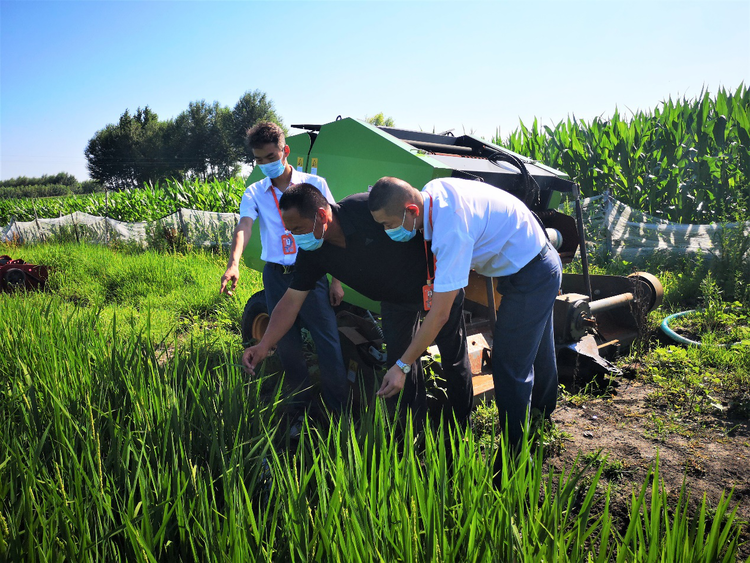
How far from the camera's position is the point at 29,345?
288 centimetres

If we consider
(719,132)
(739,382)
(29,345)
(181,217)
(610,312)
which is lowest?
(739,382)

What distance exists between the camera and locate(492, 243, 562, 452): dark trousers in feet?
8.15

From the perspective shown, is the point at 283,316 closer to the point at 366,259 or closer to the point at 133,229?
the point at 366,259

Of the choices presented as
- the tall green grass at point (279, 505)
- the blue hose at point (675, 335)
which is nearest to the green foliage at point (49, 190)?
the blue hose at point (675, 335)

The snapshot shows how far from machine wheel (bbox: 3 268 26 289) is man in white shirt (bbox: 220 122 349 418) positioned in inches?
195

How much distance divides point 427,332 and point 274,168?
1.60 meters

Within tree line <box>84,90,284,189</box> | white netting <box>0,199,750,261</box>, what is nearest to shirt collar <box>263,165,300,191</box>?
white netting <box>0,199,750,261</box>

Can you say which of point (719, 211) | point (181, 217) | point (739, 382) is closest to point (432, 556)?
point (739, 382)

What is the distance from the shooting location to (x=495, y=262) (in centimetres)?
247

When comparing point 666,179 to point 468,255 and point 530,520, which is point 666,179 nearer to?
point 468,255

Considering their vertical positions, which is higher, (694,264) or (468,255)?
(468,255)

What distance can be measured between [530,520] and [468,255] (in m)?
1.07

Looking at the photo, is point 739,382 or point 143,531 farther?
point 739,382

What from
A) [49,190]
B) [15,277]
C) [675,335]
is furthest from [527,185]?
[49,190]
